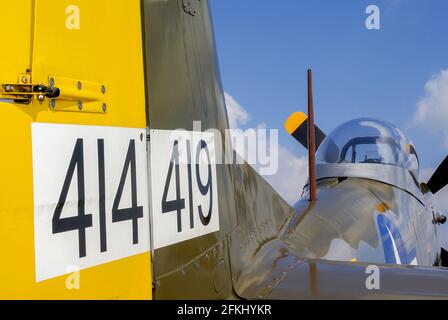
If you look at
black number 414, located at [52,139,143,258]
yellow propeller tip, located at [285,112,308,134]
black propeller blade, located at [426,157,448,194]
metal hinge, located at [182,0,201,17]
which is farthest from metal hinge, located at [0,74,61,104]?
black propeller blade, located at [426,157,448,194]

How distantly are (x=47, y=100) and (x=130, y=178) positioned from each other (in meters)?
0.41

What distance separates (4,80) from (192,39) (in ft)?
3.55

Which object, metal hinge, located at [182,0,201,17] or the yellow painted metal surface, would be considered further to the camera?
metal hinge, located at [182,0,201,17]

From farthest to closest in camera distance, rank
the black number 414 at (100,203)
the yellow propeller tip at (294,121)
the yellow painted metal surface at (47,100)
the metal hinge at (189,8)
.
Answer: the yellow propeller tip at (294,121)
the metal hinge at (189,8)
the black number 414 at (100,203)
the yellow painted metal surface at (47,100)

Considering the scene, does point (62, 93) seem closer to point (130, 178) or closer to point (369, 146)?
point (130, 178)

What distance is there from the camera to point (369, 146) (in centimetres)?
580

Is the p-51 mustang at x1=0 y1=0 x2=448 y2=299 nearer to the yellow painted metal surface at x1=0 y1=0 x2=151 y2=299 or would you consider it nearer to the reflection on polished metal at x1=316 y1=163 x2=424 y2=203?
the yellow painted metal surface at x1=0 y1=0 x2=151 y2=299

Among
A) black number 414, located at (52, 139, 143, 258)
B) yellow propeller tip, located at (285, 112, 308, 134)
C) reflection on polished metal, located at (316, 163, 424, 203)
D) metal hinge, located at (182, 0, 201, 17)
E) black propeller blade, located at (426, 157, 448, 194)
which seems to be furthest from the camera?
black propeller blade, located at (426, 157, 448, 194)

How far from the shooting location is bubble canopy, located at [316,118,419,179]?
18.7 ft

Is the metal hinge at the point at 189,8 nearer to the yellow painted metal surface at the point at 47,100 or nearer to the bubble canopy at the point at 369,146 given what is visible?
the yellow painted metal surface at the point at 47,100

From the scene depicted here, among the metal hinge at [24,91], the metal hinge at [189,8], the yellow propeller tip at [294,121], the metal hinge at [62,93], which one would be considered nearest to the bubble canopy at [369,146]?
the yellow propeller tip at [294,121]

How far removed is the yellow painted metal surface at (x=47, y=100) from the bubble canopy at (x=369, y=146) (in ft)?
13.8

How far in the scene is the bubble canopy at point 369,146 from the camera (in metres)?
5.70
